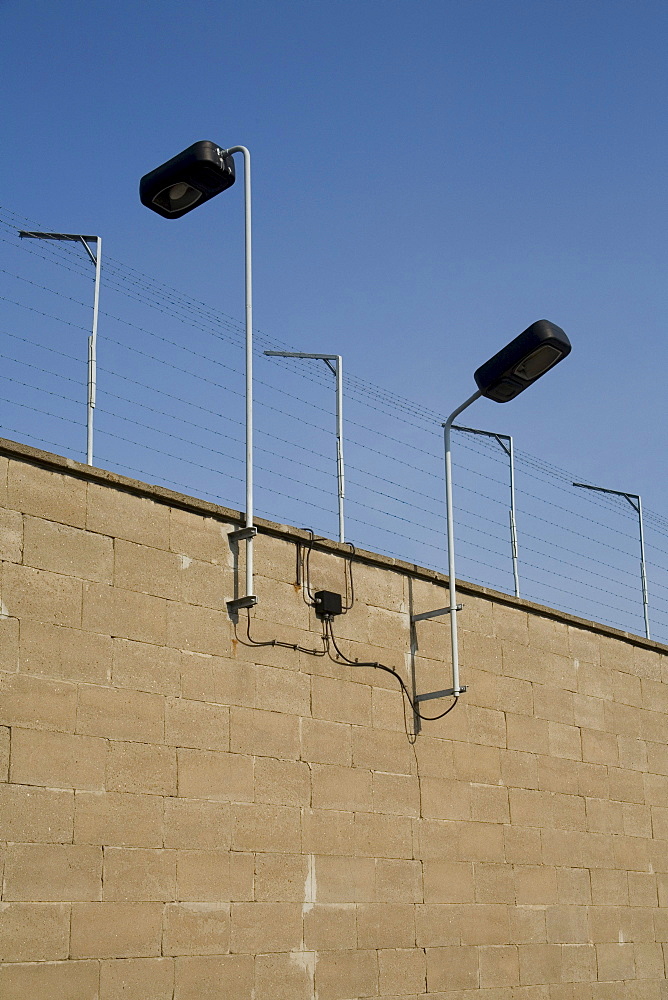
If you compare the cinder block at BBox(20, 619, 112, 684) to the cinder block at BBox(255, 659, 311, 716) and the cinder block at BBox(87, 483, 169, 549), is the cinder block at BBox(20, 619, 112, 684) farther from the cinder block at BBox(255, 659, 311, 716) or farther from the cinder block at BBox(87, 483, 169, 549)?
the cinder block at BBox(255, 659, 311, 716)

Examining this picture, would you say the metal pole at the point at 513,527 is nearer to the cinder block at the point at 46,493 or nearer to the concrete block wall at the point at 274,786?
the concrete block wall at the point at 274,786

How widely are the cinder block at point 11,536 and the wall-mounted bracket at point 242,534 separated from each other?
1.42m

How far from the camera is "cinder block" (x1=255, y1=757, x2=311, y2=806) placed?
7.03m

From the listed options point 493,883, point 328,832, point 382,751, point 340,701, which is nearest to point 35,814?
point 328,832

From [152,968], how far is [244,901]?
68 centimetres

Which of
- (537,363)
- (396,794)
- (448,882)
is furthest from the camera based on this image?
(537,363)

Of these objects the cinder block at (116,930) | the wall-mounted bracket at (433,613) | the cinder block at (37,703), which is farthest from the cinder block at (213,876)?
the wall-mounted bracket at (433,613)

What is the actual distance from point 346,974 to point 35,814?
228cm

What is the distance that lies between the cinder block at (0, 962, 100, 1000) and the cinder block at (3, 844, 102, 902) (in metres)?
0.30

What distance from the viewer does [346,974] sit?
714cm

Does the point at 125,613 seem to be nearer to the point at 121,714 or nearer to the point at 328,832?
the point at 121,714

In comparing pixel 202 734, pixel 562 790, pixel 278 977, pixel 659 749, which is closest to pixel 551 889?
pixel 562 790

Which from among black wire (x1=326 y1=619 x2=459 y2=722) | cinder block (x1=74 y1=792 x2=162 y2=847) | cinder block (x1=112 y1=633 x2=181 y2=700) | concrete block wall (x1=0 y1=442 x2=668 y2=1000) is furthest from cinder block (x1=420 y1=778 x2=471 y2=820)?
cinder block (x1=74 y1=792 x2=162 y2=847)

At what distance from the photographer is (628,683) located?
10.2 metres
